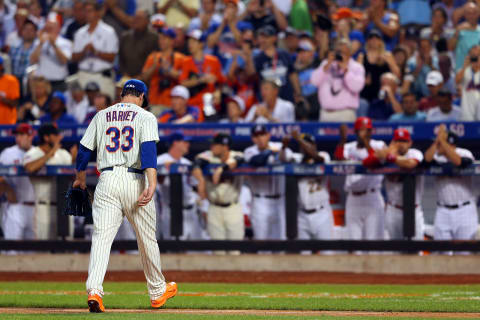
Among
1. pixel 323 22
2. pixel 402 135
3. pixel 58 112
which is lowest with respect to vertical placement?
pixel 402 135

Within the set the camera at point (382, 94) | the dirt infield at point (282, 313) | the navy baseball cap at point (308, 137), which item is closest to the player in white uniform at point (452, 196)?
the navy baseball cap at point (308, 137)

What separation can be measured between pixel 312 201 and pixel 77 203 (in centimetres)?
519

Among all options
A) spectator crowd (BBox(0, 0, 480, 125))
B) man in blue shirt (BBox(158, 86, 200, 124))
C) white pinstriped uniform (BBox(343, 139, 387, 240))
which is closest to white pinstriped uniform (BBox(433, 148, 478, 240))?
white pinstriped uniform (BBox(343, 139, 387, 240))

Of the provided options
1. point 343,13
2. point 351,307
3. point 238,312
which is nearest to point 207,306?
point 238,312

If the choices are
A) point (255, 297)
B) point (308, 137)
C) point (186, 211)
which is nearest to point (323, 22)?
point (308, 137)

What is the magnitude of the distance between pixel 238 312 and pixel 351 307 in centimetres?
105

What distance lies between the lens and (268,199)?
12250mm

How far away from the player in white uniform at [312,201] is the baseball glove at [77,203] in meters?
4.98

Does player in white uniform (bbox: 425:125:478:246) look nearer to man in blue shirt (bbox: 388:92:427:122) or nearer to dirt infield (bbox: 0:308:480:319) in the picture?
man in blue shirt (bbox: 388:92:427:122)

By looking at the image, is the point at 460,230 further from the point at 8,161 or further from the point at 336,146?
the point at 8,161

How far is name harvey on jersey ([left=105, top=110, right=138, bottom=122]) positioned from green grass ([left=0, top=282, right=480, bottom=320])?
1.42 metres

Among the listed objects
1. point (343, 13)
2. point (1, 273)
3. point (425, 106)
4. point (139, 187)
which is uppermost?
point (343, 13)

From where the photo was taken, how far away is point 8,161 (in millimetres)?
12992

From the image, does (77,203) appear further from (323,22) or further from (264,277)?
(323,22)
